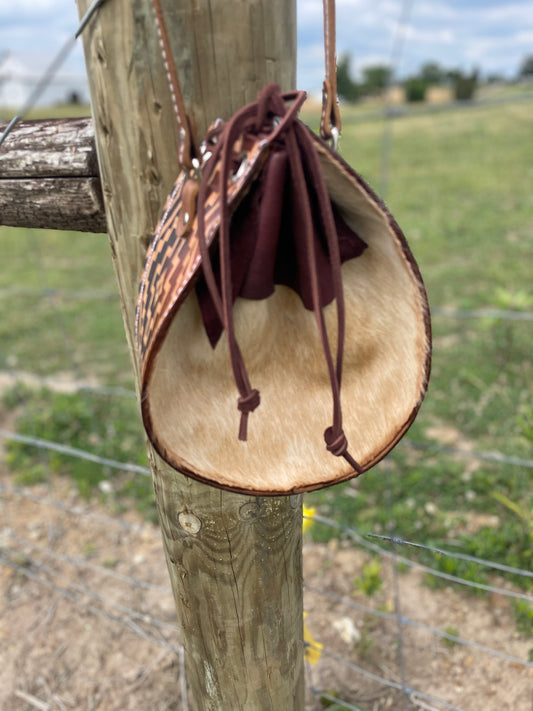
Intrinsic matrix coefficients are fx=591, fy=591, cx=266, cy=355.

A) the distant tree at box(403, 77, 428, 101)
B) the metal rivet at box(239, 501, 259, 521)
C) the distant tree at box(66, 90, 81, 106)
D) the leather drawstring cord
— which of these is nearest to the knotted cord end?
the leather drawstring cord

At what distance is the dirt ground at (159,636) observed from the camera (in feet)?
5.92

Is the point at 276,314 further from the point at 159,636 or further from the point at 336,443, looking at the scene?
the point at 159,636

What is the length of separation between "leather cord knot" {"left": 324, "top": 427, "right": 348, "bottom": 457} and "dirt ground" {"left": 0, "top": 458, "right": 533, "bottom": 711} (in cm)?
110

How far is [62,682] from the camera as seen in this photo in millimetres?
1915

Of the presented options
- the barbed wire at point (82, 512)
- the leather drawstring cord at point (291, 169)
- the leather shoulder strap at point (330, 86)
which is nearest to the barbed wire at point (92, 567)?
the barbed wire at point (82, 512)

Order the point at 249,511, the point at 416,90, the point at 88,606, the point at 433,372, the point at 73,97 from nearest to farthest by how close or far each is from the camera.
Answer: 1. the point at 249,511
2. the point at 88,606
3. the point at 433,372
4. the point at 416,90
5. the point at 73,97

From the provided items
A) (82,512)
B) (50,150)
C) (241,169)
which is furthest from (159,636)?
(241,169)

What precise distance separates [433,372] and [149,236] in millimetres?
2783

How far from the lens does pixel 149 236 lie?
91 centimetres

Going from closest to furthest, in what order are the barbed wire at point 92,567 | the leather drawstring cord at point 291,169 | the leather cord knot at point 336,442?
the leather drawstring cord at point 291,169
the leather cord knot at point 336,442
the barbed wire at point 92,567

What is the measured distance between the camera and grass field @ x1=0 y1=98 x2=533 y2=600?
93.9 inches

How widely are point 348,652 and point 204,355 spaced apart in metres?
1.43

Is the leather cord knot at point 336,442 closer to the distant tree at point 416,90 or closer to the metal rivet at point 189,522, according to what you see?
the metal rivet at point 189,522

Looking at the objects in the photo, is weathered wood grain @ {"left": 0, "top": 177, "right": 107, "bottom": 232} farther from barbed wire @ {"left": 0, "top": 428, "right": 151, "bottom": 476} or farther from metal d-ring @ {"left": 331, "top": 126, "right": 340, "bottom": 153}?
barbed wire @ {"left": 0, "top": 428, "right": 151, "bottom": 476}
